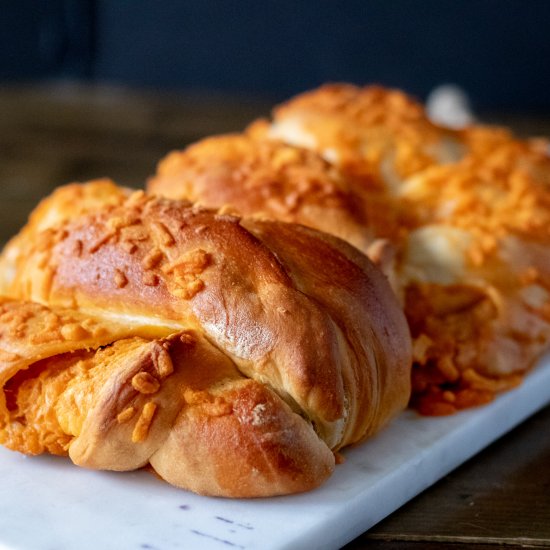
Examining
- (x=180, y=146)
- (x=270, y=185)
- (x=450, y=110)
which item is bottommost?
(x=180, y=146)

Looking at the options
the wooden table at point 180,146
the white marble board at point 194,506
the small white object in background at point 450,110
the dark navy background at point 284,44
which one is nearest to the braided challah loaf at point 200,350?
the white marble board at point 194,506

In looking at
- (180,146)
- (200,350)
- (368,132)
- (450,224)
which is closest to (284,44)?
(180,146)

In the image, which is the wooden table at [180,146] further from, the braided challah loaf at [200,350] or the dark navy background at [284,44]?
the dark navy background at [284,44]

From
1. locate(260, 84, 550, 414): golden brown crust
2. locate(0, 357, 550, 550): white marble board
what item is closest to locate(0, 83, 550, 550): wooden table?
locate(0, 357, 550, 550): white marble board

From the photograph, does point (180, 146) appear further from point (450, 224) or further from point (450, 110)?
point (450, 224)

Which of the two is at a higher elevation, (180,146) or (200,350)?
(200,350)

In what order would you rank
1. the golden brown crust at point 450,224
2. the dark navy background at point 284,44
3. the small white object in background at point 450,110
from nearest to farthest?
the golden brown crust at point 450,224
the small white object in background at point 450,110
the dark navy background at point 284,44

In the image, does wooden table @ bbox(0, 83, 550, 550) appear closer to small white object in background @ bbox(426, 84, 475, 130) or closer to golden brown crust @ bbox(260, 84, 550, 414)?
golden brown crust @ bbox(260, 84, 550, 414)

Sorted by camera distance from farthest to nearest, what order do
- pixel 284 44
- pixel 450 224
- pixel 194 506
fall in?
1. pixel 284 44
2. pixel 450 224
3. pixel 194 506
